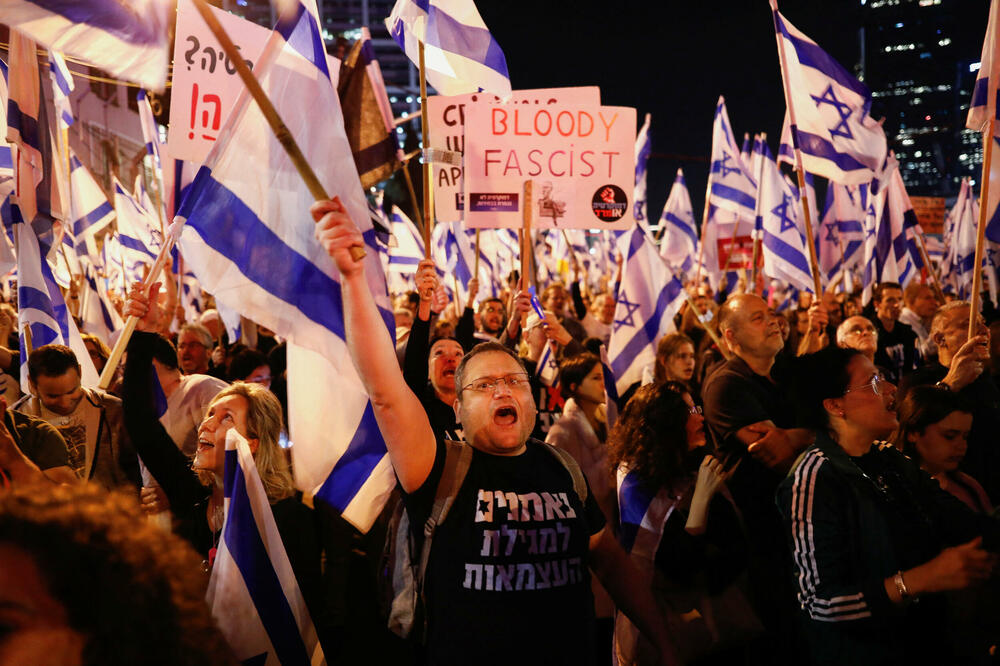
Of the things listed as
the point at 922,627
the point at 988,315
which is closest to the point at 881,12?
the point at 988,315

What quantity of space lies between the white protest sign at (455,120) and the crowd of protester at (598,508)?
73.7 inches

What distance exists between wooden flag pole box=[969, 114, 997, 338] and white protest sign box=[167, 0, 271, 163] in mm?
4436

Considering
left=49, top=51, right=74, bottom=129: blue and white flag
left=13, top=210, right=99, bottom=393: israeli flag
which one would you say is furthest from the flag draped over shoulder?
left=49, top=51, right=74, bottom=129: blue and white flag

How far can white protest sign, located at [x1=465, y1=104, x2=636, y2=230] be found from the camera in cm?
636

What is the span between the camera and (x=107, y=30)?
8.08 feet

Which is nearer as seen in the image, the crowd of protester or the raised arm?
the crowd of protester

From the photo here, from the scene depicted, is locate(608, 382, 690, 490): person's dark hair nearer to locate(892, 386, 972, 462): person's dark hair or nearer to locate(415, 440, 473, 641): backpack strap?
→ locate(892, 386, 972, 462): person's dark hair

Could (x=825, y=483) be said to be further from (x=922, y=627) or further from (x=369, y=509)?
(x=369, y=509)

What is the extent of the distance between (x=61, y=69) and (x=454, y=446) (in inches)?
257

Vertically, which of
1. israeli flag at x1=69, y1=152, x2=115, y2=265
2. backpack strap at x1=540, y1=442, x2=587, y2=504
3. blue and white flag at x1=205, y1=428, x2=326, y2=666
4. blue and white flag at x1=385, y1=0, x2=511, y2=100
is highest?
blue and white flag at x1=385, y1=0, x2=511, y2=100

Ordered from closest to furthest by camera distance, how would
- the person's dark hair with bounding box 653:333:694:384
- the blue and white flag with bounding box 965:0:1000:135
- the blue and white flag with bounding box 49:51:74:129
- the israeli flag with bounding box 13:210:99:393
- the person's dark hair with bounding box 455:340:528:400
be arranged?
the person's dark hair with bounding box 455:340:528:400
the israeli flag with bounding box 13:210:99:393
the blue and white flag with bounding box 965:0:1000:135
the person's dark hair with bounding box 653:333:694:384
the blue and white flag with bounding box 49:51:74:129

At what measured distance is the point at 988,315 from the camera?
376 inches

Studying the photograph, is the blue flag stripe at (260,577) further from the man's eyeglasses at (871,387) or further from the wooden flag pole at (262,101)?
the man's eyeglasses at (871,387)

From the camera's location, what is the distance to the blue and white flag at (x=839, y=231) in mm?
13023
